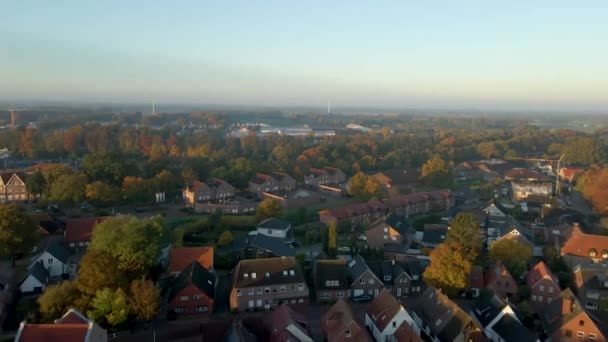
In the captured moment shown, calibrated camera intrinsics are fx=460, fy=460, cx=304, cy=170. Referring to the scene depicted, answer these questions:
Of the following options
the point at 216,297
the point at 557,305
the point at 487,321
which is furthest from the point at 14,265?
the point at 557,305

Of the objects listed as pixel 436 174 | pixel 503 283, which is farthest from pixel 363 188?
pixel 503 283

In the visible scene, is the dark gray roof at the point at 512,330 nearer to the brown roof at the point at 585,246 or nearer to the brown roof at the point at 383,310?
the brown roof at the point at 383,310

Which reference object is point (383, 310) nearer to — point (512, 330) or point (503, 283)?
point (512, 330)

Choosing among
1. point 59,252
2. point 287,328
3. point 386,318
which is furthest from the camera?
point 59,252

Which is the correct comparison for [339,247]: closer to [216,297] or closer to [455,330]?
[216,297]

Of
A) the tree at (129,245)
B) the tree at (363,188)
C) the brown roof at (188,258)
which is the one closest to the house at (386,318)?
the brown roof at (188,258)

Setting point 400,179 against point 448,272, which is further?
point 400,179
